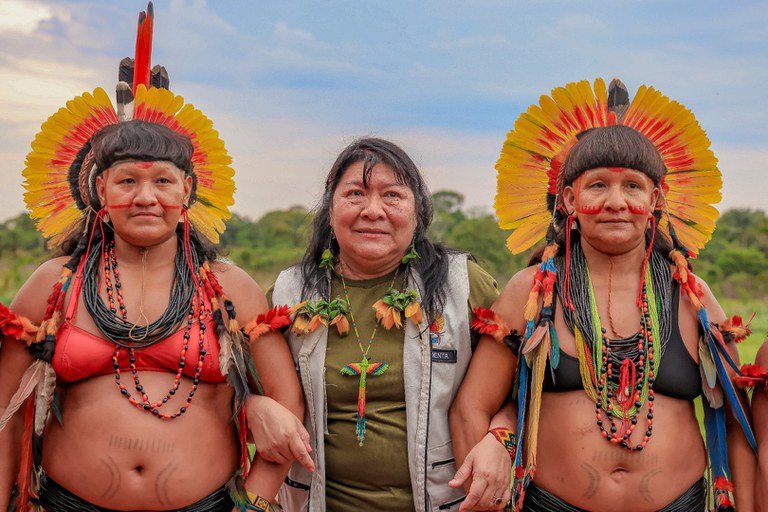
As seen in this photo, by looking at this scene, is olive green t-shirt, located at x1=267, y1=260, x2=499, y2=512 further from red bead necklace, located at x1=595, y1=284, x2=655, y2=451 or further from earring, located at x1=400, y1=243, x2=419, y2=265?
red bead necklace, located at x1=595, y1=284, x2=655, y2=451

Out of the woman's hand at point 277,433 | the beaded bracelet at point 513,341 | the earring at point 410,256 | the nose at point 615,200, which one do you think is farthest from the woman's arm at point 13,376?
the nose at point 615,200

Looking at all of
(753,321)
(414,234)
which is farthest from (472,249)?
(414,234)

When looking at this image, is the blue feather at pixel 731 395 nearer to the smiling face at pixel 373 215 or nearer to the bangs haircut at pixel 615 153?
the bangs haircut at pixel 615 153

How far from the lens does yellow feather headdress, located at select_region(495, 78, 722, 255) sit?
11.1 feet

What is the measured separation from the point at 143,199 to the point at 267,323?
0.71 m

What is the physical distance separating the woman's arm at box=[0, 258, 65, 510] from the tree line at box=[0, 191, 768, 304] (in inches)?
587

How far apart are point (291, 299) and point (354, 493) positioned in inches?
34.2

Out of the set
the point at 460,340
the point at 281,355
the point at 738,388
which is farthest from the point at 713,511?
the point at 281,355

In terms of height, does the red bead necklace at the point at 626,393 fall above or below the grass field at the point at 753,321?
above

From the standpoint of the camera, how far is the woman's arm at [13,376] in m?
3.12

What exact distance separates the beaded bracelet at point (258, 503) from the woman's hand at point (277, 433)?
15 cm

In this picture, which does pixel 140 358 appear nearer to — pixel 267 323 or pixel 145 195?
pixel 267 323

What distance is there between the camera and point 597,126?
3.40 metres

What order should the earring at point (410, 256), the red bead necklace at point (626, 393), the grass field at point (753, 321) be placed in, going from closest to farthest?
the red bead necklace at point (626, 393) → the earring at point (410, 256) → the grass field at point (753, 321)
